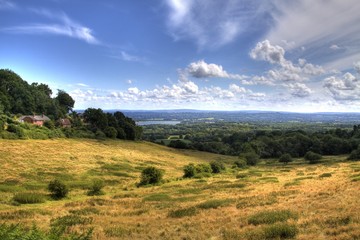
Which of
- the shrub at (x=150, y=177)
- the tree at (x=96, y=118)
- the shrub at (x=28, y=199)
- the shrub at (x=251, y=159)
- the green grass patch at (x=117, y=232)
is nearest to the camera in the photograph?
the green grass patch at (x=117, y=232)

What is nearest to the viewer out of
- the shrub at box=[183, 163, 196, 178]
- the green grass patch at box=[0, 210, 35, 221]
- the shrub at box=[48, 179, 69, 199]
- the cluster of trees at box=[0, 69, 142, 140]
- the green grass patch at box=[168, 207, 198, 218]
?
the green grass patch at box=[0, 210, 35, 221]

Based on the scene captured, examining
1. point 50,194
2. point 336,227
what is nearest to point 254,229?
point 336,227

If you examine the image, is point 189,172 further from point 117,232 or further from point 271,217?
point 117,232

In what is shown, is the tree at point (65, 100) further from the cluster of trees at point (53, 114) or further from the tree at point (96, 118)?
the tree at point (96, 118)

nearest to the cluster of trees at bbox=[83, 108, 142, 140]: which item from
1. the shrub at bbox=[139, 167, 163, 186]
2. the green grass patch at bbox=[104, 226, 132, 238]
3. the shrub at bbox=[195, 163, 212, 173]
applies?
the shrub at bbox=[195, 163, 212, 173]

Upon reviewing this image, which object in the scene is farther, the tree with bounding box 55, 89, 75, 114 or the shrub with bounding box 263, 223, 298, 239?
the tree with bounding box 55, 89, 75, 114

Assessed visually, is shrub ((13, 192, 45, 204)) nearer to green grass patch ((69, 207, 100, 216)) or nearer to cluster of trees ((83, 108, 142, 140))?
green grass patch ((69, 207, 100, 216))

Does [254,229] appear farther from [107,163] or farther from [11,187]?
[107,163]

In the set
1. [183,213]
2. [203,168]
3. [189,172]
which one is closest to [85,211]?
[183,213]

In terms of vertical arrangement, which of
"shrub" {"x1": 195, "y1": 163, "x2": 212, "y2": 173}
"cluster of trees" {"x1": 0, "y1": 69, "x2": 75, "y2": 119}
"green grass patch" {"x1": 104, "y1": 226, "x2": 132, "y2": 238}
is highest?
"cluster of trees" {"x1": 0, "y1": 69, "x2": 75, "y2": 119}

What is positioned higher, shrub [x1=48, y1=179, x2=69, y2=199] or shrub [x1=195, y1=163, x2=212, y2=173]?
shrub [x1=48, y1=179, x2=69, y2=199]

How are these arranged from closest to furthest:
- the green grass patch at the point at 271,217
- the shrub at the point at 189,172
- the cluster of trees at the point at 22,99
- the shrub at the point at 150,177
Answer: the green grass patch at the point at 271,217, the shrub at the point at 150,177, the shrub at the point at 189,172, the cluster of trees at the point at 22,99

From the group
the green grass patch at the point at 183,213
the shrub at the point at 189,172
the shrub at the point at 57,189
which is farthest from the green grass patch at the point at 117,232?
the shrub at the point at 189,172

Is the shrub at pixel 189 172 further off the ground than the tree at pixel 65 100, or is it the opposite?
the tree at pixel 65 100
